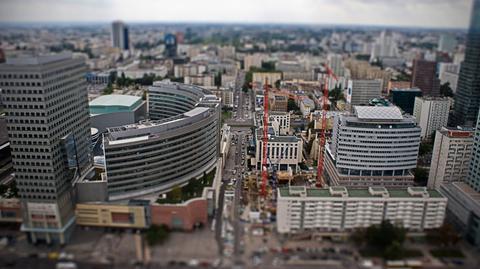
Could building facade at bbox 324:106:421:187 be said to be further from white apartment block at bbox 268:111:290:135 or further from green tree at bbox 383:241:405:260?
white apartment block at bbox 268:111:290:135

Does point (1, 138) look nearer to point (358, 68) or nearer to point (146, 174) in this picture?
point (146, 174)

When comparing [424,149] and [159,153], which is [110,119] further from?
[424,149]

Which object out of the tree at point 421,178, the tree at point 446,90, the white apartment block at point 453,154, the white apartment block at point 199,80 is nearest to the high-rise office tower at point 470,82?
the tree at point 446,90

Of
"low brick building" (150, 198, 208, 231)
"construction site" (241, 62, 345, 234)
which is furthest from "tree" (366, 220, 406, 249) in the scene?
"low brick building" (150, 198, 208, 231)

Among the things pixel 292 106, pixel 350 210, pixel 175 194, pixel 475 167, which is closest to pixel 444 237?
pixel 350 210

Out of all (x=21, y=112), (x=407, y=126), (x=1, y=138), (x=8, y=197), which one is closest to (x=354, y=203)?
(x=407, y=126)

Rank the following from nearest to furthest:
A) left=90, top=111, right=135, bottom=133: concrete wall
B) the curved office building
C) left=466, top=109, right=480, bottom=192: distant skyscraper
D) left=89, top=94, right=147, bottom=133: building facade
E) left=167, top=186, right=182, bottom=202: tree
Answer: the curved office building, left=167, top=186, right=182, bottom=202: tree, left=466, top=109, right=480, bottom=192: distant skyscraper, left=90, top=111, right=135, bottom=133: concrete wall, left=89, top=94, right=147, bottom=133: building facade
